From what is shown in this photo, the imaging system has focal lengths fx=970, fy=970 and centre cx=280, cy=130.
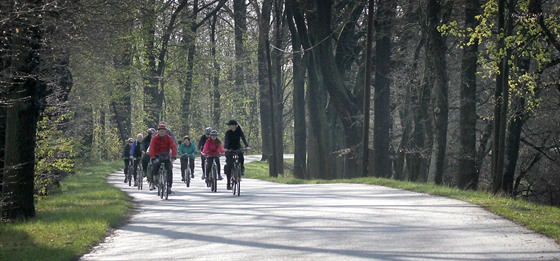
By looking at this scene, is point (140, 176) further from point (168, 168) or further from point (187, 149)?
point (168, 168)

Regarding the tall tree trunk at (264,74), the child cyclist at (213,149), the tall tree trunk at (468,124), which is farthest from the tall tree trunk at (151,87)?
the child cyclist at (213,149)

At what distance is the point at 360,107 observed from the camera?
39031 mm

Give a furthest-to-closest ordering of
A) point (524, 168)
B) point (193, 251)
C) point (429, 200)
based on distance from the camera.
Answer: point (524, 168) → point (429, 200) → point (193, 251)

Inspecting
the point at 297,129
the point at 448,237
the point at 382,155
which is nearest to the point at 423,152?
the point at 382,155

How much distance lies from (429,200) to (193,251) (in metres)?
8.36

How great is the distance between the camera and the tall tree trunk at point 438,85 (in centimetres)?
2891

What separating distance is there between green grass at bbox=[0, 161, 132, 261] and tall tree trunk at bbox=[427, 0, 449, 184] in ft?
35.3

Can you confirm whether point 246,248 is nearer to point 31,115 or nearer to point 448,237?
point 448,237

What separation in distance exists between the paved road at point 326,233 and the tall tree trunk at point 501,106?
3.29 meters

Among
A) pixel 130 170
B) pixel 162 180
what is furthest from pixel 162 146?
pixel 130 170

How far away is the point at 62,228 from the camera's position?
14.9 metres

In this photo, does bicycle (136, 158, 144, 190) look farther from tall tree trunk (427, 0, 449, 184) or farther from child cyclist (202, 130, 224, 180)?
tall tree trunk (427, 0, 449, 184)

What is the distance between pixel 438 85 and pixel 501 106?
684 centimetres

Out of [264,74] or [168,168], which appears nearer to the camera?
[168,168]
